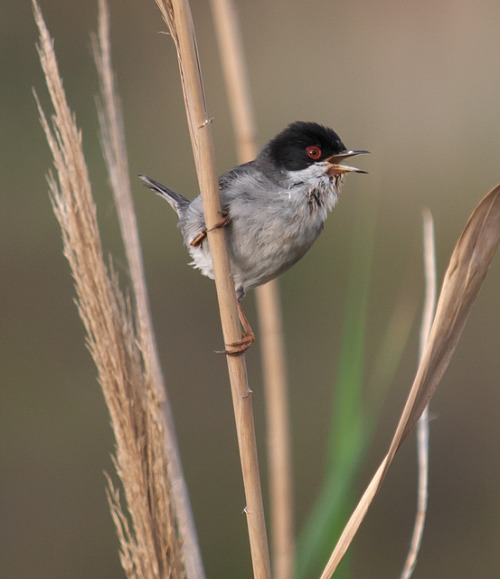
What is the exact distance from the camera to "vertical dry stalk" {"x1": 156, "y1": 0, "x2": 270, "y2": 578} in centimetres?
152

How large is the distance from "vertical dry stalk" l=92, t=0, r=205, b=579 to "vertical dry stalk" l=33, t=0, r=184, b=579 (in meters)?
0.08

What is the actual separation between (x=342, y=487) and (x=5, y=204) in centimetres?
473

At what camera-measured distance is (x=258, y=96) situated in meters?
5.77

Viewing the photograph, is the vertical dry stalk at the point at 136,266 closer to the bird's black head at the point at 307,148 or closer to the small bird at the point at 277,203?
the small bird at the point at 277,203

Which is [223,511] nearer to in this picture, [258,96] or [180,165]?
[180,165]

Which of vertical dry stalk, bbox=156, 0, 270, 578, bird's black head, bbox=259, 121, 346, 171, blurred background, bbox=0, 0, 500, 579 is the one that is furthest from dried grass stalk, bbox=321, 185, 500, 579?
blurred background, bbox=0, 0, 500, 579

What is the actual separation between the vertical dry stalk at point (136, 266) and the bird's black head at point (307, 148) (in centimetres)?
56

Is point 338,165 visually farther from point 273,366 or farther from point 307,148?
point 273,366

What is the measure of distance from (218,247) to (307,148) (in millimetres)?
664

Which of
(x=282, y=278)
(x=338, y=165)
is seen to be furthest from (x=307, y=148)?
(x=282, y=278)

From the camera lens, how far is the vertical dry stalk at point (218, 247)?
1522mm

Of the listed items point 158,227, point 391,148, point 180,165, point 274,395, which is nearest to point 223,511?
point 158,227

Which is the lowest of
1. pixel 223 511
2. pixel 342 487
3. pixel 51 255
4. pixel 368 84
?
pixel 223 511

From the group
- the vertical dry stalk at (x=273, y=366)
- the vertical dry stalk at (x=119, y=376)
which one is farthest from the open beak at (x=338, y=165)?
the vertical dry stalk at (x=119, y=376)
